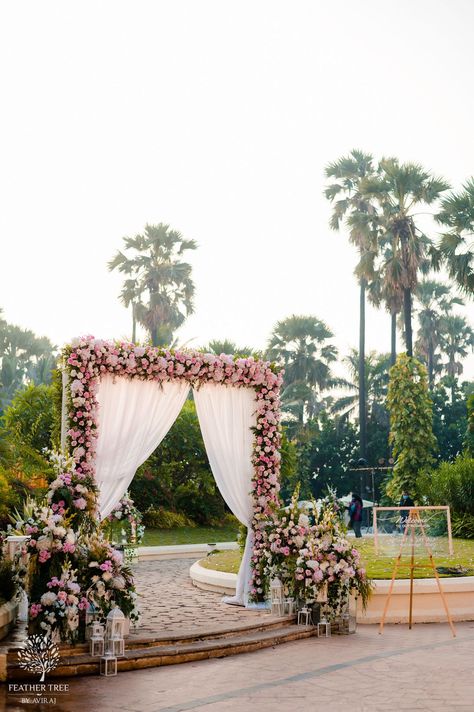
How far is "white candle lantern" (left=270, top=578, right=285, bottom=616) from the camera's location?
34.8ft

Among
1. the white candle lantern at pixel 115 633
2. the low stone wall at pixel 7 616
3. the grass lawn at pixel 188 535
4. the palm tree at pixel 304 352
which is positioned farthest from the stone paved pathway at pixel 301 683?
the palm tree at pixel 304 352

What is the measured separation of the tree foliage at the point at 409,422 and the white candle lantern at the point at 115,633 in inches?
809

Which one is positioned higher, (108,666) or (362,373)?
(362,373)

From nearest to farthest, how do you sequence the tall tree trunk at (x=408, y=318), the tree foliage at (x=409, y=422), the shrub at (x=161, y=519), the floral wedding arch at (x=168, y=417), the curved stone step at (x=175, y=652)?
the curved stone step at (x=175, y=652) < the floral wedding arch at (x=168, y=417) < the shrub at (x=161, y=519) < the tree foliage at (x=409, y=422) < the tall tree trunk at (x=408, y=318)

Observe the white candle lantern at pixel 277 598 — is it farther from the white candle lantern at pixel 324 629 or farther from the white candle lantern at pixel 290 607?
the white candle lantern at pixel 324 629

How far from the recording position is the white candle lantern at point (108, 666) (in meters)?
7.77

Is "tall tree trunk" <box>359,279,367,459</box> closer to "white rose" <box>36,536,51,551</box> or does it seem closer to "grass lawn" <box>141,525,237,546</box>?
"grass lawn" <box>141,525,237,546</box>

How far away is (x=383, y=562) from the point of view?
47.5 feet

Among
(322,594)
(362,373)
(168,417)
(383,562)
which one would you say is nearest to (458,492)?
(383,562)

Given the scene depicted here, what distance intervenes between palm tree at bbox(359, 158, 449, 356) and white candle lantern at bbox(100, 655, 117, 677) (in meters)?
22.9

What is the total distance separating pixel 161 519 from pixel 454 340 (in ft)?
109

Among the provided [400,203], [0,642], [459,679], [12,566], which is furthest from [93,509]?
[400,203]

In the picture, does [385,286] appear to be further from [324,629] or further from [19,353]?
[19,353]

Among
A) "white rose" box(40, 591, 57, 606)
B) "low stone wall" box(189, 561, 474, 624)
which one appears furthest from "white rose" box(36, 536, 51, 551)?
"low stone wall" box(189, 561, 474, 624)
